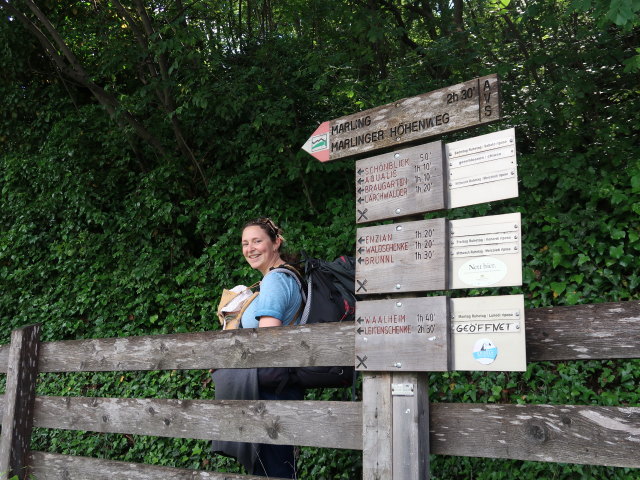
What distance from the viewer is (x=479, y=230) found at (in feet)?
8.75

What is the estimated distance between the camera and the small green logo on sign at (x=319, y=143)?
338 cm

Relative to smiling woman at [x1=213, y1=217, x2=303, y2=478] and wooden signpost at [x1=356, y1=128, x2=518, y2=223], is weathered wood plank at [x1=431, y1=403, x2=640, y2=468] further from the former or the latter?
smiling woman at [x1=213, y1=217, x2=303, y2=478]

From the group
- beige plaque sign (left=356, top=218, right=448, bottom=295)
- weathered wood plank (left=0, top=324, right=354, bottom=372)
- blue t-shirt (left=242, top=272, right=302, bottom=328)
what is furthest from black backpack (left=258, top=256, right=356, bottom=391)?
beige plaque sign (left=356, top=218, right=448, bottom=295)

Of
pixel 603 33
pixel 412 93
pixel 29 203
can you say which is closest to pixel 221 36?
pixel 412 93

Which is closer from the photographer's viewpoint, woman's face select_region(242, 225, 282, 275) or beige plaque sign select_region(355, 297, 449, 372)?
beige plaque sign select_region(355, 297, 449, 372)

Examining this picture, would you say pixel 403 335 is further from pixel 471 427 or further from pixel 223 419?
pixel 223 419

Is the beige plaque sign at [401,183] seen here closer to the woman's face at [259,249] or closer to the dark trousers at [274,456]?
the woman's face at [259,249]

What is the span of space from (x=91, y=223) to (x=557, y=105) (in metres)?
6.04

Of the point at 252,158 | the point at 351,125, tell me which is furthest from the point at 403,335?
the point at 252,158

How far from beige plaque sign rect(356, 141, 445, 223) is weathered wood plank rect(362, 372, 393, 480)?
2.56 ft

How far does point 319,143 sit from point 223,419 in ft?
5.13

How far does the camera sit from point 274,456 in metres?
3.48

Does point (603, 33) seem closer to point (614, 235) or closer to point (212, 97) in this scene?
point (614, 235)

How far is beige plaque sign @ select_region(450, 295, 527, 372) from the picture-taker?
98.0 inches
